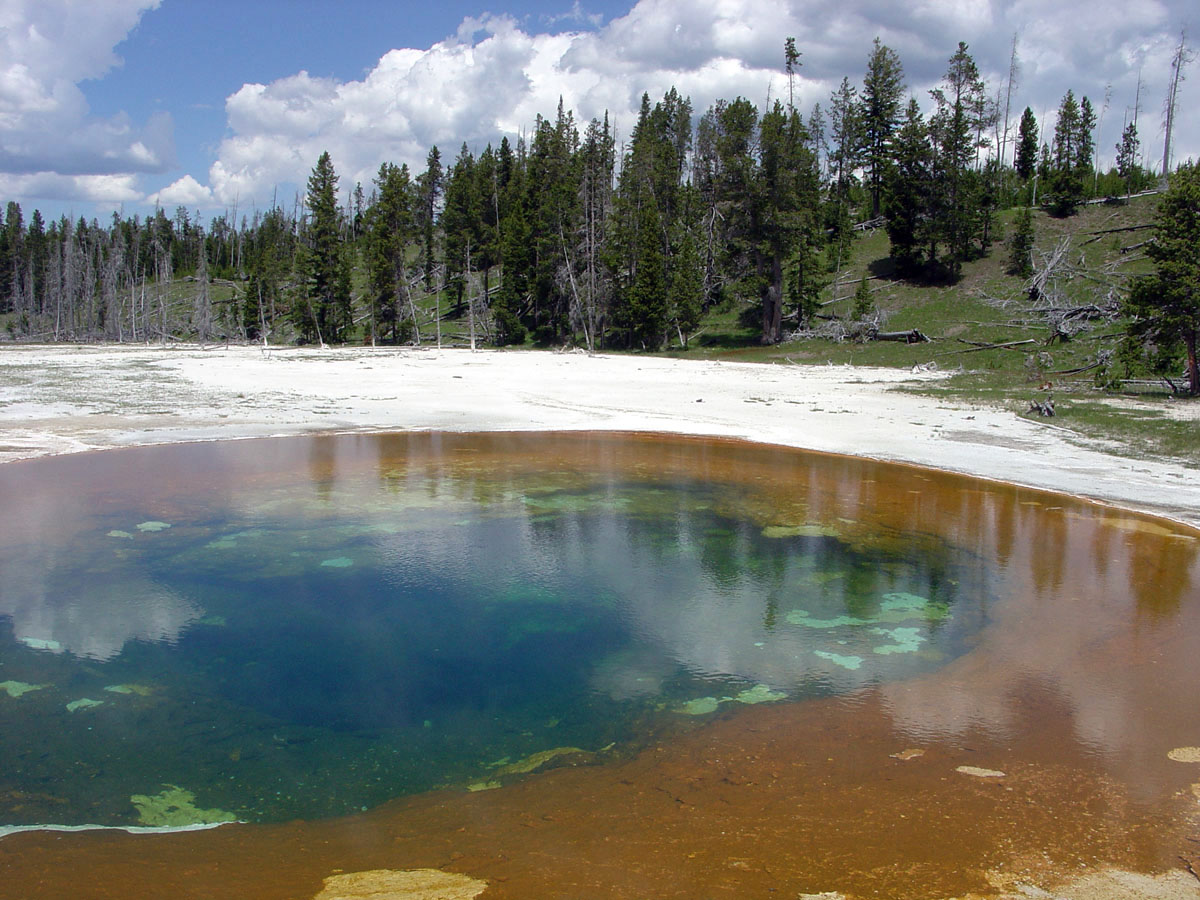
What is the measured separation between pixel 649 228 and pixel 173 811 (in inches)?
1894

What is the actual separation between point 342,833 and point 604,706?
236 centimetres

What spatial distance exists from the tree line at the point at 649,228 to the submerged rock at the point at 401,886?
4194 centimetres

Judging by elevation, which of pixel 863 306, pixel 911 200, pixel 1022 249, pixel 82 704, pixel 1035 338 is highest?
pixel 911 200

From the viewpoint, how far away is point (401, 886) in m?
4.54

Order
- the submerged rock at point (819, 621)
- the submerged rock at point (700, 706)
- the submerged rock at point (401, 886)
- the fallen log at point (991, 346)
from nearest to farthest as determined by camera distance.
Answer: the submerged rock at point (401, 886), the submerged rock at point (700, 706), the submerged rock at point (819, 621), the fallen log at point (991, 346)

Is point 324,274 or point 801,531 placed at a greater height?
point 324,274

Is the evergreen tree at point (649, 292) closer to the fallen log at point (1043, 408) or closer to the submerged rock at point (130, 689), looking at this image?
the fallen log at point (1043, 408)

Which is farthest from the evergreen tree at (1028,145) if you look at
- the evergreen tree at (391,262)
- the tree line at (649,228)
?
the evergreen tree at (391,262)

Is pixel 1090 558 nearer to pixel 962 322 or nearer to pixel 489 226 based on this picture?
pixel 962 322

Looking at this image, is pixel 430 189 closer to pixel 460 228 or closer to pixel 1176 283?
pixel 460 228

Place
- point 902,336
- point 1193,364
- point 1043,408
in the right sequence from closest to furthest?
point 1043,408 < point 1193,364 < point 902,336

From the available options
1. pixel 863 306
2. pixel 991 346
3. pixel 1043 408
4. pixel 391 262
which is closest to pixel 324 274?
pixel 391 262

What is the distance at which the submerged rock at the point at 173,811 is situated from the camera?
5219 millimetres

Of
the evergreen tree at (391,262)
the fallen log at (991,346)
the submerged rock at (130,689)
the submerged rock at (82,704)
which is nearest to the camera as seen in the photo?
the submerged rock at (82,704)
